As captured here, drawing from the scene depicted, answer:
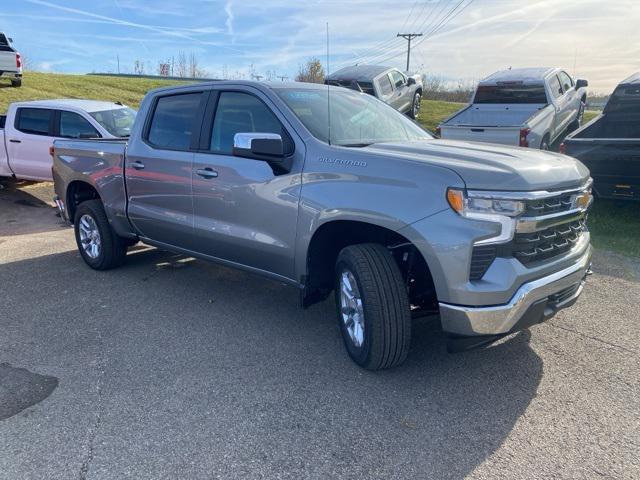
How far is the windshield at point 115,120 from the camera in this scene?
9883mm

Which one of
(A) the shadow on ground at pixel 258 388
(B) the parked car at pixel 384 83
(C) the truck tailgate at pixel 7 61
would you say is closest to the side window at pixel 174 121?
(A) the shadow on ground at pixel 258 388

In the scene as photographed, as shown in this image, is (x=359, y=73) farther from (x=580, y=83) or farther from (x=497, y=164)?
(x=497, y=164)

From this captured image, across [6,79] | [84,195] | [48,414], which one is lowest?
[48,414]

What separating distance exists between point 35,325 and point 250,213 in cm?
217

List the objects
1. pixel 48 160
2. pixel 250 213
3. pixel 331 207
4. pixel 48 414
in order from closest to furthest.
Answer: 1. pixel 48 414
2. pixel 331 207
3. pixel 250 213
4. pixel 48 160

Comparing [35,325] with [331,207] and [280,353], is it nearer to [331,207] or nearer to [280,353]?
[280,353]

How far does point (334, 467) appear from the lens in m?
2.80

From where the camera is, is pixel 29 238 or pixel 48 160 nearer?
pixel 29 238

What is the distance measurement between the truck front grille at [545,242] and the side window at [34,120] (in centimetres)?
962

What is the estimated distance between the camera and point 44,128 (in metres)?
10.2

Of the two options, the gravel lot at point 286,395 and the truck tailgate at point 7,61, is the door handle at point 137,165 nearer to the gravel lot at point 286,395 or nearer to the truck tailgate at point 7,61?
the gravel lot at point 286,395

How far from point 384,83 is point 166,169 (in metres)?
10.6

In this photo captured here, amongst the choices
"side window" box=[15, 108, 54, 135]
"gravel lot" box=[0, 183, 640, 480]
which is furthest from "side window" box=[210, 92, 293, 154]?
"side window" box=[15, 108, 54, 135]

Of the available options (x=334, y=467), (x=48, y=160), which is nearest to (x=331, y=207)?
(x=334, y=467)
